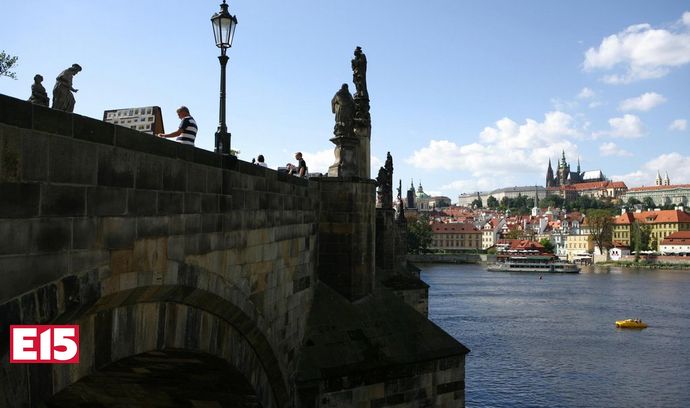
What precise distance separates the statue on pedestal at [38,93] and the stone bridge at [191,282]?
2434mm

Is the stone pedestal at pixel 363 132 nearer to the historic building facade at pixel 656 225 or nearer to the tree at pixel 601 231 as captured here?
the tree at pixel 601 231

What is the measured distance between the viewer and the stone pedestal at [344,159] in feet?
46.6

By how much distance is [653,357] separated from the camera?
3775 cm

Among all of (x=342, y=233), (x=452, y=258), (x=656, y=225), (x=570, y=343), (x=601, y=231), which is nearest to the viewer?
(x=342, y=233)

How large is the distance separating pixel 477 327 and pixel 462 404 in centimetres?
3402

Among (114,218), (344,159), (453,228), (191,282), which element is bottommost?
(453,228)

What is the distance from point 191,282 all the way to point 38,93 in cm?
334

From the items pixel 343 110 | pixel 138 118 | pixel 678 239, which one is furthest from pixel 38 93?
pixel 678 239

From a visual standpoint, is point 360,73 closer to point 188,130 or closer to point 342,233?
point 342,233

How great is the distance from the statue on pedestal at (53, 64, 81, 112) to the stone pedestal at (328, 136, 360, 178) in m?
6.99

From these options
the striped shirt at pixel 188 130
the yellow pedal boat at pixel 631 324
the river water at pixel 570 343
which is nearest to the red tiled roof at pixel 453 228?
the river water at pixel 570 343

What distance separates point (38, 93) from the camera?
8.01 meters

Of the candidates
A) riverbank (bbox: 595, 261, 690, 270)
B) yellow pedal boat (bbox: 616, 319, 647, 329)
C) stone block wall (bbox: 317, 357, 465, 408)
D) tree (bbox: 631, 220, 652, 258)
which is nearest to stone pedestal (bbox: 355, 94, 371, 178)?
stone block wall (bbox: 317, 357, 465, 408)

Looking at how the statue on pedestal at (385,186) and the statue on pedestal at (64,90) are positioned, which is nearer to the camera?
the statue on pedestal at (64,90)
